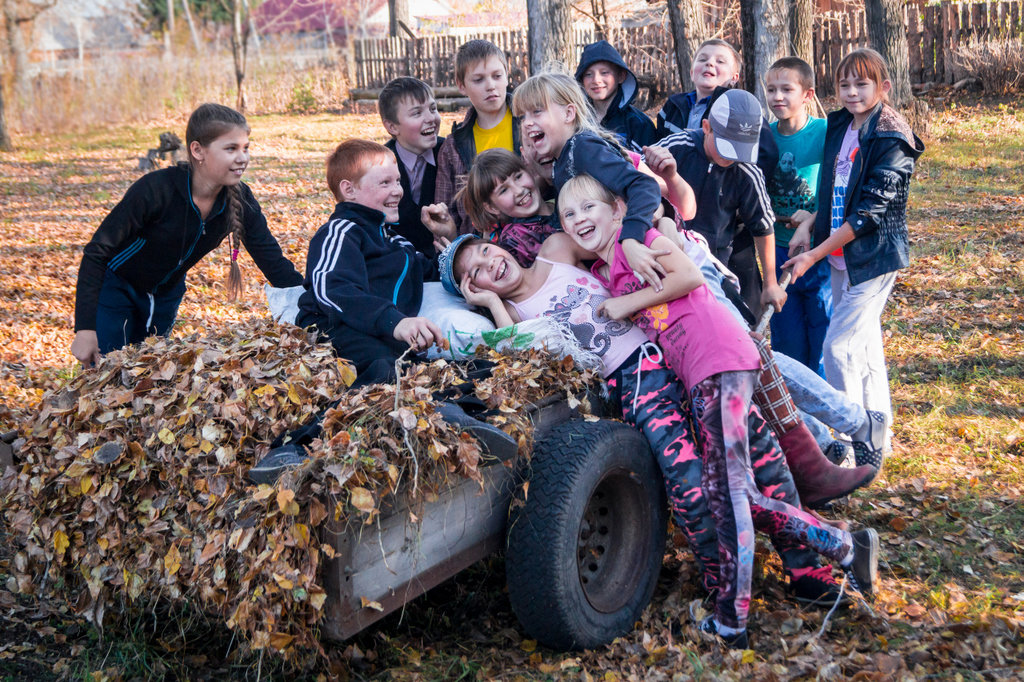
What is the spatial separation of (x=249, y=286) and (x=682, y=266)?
6.11m

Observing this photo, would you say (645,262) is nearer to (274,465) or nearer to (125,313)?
(274,465)

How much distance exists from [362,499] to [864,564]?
207cm

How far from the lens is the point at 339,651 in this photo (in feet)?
10.6

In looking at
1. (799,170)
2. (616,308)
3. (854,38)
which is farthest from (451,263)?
(854,38)

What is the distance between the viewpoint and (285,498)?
2580 millimetres

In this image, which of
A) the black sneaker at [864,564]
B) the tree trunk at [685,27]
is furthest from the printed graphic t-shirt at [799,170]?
the tree trunk at [685,27]

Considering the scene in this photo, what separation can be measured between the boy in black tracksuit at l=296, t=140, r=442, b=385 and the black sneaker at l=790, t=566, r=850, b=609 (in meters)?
1.73

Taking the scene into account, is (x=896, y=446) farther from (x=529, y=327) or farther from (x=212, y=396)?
(x=212, y=396)

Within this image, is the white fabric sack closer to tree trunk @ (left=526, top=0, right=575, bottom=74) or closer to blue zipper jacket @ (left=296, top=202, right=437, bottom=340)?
blue zipper jacket @ (left=296, top=202, right=437, bottom=340)

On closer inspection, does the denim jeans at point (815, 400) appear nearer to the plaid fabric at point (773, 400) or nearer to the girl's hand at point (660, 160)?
the plaid fabric at point (773, 400)

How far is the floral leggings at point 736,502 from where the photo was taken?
3.21m

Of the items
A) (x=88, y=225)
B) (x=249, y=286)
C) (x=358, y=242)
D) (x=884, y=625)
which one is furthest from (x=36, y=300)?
(x=884, y=625)

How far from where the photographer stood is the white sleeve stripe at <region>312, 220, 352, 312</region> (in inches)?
143

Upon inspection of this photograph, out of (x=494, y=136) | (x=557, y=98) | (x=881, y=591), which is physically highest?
(x=557, y=98)
